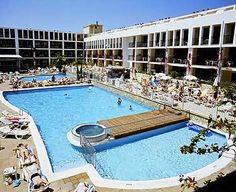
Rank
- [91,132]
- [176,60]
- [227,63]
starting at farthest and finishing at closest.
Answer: [176,60]
[227,63]
[91,132]

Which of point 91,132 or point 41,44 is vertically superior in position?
point 41,44

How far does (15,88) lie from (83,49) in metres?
38.4

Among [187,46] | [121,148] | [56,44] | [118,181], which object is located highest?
[56,44]

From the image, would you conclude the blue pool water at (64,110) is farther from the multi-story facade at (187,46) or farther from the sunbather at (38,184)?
the multi-story facade at (187,46)

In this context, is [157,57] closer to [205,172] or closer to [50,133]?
[50,133]

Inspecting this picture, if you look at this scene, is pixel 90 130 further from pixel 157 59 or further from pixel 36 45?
A: pixel 36 45

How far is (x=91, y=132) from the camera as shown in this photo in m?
11.9

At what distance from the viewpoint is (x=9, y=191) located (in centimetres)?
657

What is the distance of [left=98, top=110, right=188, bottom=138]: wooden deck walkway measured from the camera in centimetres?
1234

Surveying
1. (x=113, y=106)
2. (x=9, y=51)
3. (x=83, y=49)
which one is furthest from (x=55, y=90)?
(x=83, y=49)

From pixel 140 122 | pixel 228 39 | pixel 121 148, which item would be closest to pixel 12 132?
pixel 121 148

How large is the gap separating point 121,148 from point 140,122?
2.78 meters

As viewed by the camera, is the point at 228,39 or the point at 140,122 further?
the point at 228,39

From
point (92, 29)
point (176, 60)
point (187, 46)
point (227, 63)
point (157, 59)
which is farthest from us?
point (92, 29)
